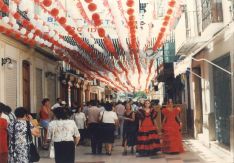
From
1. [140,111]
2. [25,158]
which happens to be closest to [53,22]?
[140,111]

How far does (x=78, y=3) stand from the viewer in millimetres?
11891

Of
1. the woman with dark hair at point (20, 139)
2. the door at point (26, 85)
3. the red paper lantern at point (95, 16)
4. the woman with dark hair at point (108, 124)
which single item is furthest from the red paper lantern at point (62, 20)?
the door at point (26, 85)

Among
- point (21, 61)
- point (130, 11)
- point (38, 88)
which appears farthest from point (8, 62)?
point (130, 11)

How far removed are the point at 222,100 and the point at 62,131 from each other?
7074 mm

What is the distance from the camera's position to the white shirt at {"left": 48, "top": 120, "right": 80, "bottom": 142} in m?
9.36

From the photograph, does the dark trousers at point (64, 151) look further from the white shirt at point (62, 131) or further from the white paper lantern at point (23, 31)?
the white paper lantern at point (23, 31)

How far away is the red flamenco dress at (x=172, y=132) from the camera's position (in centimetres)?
1518

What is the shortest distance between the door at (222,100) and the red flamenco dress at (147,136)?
7.09 feet

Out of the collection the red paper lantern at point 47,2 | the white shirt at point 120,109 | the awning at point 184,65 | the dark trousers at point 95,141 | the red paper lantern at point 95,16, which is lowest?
the dark trousers at point 95,141

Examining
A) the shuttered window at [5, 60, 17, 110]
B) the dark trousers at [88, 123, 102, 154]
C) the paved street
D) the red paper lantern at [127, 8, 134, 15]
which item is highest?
the red paper lantern at [127, 8, 134, 15]

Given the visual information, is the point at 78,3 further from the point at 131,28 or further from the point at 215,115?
the point at 215,115

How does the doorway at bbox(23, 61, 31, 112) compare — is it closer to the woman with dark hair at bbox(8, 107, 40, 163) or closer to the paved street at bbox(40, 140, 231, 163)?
the paved street at bbox(40, 140, 231, 163)

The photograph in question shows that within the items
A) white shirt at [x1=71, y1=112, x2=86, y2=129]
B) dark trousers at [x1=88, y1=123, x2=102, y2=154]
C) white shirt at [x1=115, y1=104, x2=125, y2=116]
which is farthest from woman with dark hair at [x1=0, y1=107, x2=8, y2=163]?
white shirt at [x1=115, y1=104, x2=125, y2=116]

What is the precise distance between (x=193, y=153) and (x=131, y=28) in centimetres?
472
